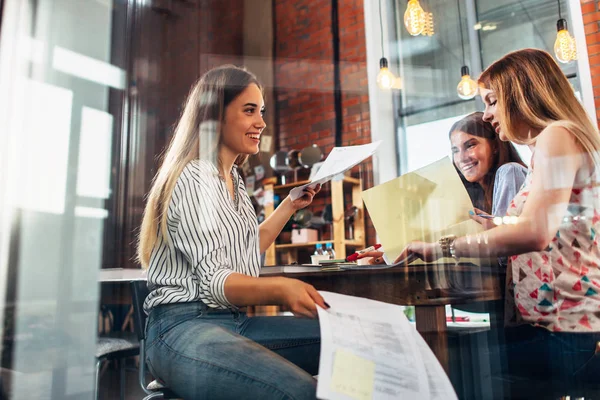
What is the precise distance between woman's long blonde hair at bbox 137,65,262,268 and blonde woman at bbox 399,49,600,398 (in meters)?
0.45

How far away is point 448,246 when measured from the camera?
765 millimetres

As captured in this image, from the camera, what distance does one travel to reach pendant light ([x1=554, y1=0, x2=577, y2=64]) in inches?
32.1

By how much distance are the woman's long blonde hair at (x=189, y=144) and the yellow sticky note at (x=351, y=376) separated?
1.40 ft

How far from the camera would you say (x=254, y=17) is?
130 centimetres

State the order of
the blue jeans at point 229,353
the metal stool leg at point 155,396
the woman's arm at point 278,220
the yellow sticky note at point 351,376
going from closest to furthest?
the yellow sticky note at point 351,376
the blue jeans at point 229,353
the metal stool leg at point 155,396
the woman's arm at point 278,220

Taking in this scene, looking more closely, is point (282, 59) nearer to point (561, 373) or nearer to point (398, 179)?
point (398, 179)

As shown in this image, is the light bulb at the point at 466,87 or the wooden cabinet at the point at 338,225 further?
the wooden cabinet at the point at 338,225

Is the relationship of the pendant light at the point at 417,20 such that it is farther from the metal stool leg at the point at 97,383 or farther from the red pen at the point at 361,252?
the metal stool leg at the point at 97,383

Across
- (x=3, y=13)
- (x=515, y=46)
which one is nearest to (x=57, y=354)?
(x=3, y=13)

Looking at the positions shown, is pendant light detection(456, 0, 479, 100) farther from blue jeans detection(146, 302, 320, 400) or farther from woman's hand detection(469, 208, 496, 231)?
blue jeans detection(146, 302, 320, 400)

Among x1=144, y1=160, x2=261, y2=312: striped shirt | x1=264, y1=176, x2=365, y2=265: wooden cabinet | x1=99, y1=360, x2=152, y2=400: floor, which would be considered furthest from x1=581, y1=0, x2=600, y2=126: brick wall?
x1=99, y1=360, x2=152, y2=400: floor

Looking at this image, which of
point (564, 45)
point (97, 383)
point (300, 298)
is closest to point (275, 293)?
point (300, 298)

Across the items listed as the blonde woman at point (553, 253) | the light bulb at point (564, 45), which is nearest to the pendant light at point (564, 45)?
the light bulb at point (564, 45)

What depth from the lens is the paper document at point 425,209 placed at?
30.7 inches
